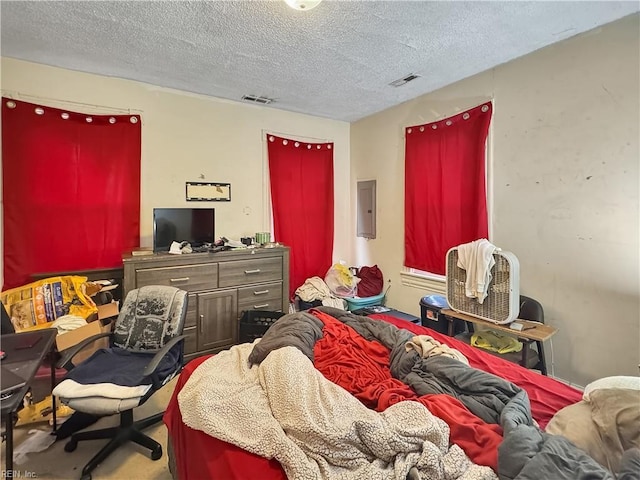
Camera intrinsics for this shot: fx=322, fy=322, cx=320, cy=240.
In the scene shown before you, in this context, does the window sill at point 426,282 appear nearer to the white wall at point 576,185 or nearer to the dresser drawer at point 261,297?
the white wall at point 576,185

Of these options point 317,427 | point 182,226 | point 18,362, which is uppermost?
point 182,226

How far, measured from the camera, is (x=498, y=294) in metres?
2.24

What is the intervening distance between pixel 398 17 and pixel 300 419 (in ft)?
7.57

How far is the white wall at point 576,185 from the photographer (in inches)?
84.0

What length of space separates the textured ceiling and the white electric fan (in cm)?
155

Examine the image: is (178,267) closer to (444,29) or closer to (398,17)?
(398,17)

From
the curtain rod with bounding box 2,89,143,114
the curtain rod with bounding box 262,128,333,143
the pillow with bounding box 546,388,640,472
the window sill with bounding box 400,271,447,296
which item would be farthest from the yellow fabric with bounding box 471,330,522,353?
the curtain rod with bounding box 2,89,143,114

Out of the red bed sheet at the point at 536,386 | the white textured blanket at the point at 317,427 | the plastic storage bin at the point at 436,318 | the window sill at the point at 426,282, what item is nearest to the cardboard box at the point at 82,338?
the white textured blanket at the point at 317,427

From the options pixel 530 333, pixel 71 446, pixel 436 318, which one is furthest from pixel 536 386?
pixel 71 446

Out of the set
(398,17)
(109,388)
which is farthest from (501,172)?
(109,388)

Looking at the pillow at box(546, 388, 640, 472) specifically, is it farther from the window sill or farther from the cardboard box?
the cardboard box

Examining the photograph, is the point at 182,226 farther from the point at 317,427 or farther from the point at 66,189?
the point at 317,427

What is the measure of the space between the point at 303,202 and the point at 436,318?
6.89 feet

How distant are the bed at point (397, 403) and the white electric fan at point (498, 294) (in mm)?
481
